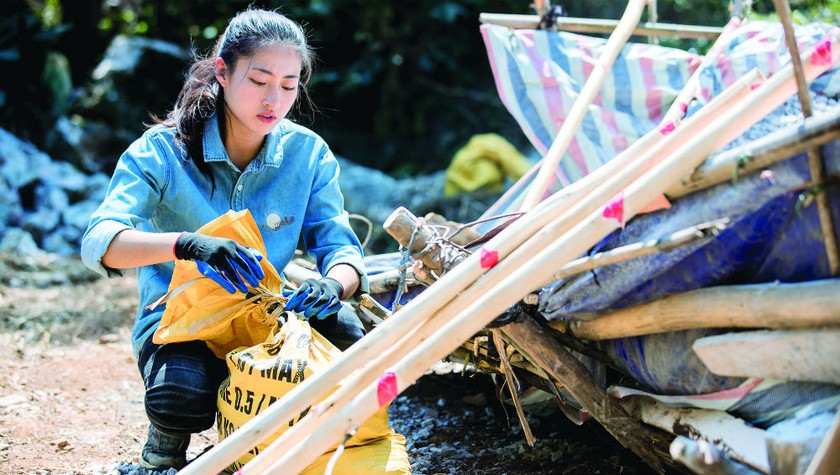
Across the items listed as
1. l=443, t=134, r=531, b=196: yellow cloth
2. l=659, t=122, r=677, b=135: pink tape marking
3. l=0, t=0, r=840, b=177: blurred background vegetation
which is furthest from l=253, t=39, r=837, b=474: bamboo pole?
l=0, t=0, r=840, b=177: blurred background vegetation

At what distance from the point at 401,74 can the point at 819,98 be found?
20.8ft

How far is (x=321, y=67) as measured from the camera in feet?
27.7

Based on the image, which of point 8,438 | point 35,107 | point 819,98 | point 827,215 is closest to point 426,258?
point 827,215

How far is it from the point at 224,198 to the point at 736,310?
1.48m

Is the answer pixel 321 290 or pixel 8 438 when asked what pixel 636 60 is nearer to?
pixel 321 290

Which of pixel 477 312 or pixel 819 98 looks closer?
pixel 477 312

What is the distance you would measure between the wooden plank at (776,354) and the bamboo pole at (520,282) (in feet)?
1.01

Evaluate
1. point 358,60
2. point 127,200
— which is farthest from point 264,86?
point 358,60

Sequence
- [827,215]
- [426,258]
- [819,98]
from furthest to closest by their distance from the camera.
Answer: [819,98], [426,258], [827,215]

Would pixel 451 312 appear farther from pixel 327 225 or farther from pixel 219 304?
pixel 327 225

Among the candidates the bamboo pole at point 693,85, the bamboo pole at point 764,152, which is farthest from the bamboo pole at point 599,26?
the bamboo pole at point 764,152

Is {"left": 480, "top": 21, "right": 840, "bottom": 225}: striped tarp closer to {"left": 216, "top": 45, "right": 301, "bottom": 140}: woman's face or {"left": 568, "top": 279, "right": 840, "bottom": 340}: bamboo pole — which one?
{"left": 216, "top": 45, "right": 301, "bottom": 140}: woman's face

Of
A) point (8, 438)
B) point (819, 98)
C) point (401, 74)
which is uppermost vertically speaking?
point (819, 98)

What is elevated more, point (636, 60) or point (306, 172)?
point (636, 60)
